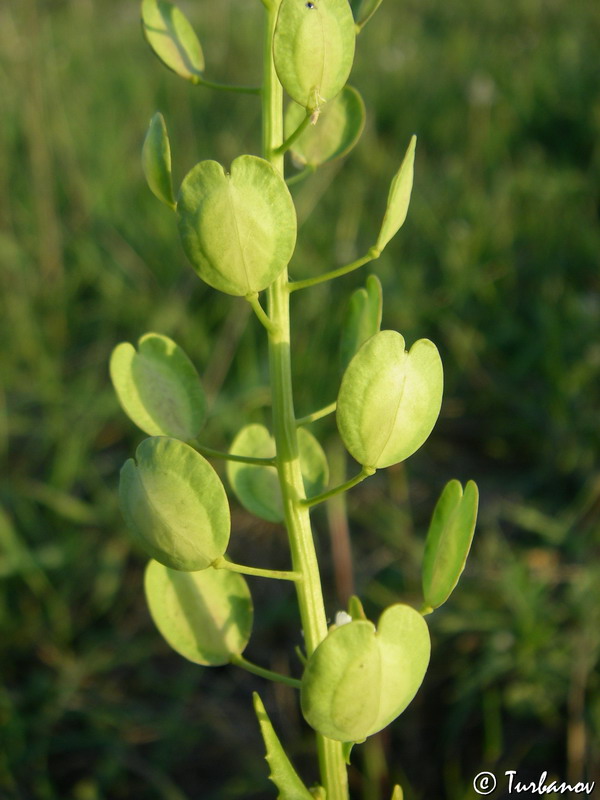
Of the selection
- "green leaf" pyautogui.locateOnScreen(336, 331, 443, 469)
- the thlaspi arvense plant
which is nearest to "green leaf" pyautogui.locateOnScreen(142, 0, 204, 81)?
the thlaspi arvense plant

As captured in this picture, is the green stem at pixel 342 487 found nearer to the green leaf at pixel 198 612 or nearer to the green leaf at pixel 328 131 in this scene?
the green leaf at pixel 198 612

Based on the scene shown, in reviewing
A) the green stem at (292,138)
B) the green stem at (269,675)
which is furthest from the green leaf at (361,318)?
the green stem at (269,675)

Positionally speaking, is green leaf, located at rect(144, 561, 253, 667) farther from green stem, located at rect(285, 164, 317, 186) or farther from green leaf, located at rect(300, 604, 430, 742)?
green stem, located at rect(285, 164, 317, 186)

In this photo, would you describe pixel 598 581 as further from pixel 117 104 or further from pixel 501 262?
pixel 117 104

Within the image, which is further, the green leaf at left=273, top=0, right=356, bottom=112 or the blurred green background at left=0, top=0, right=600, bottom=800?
the blurred green background at left=0, top=0, right=600, bottom=800


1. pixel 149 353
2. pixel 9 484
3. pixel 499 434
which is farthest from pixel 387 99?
pixel 149 353

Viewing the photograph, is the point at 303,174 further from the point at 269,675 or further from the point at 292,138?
the point at 269,675
